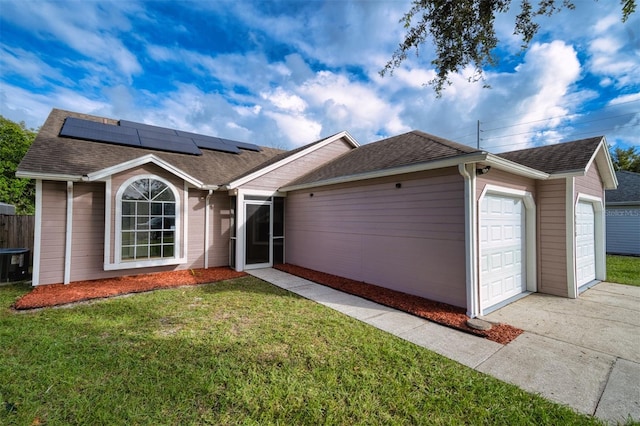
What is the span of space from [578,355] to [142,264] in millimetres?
9982

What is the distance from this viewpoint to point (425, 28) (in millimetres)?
5051

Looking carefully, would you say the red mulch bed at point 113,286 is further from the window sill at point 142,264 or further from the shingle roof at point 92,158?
the shingle roof at point 92,158

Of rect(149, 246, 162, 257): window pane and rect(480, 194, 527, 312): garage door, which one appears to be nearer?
rect(480, 194, 527, 312): garage door

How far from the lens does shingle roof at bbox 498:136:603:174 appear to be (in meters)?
6.64

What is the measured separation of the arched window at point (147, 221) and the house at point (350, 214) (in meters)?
0.03

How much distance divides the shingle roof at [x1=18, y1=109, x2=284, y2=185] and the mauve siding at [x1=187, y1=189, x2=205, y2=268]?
653mm

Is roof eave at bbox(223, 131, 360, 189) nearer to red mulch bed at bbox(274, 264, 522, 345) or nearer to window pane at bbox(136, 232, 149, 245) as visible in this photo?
window pane at bbox(136, 232, 149, 245)

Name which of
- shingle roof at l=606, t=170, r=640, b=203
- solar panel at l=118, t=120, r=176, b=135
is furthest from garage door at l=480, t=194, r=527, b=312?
shingle roof at l=606, t=170, r=640, b=203

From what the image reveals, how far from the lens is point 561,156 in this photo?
23.7 ft

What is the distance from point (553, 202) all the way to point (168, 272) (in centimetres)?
1134

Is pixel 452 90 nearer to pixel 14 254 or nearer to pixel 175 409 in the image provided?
pixel 175 409

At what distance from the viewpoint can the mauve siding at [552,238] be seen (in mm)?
6688

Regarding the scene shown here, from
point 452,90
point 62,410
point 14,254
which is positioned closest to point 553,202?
point 452,90

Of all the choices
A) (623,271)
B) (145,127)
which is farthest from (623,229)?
(145,127)
